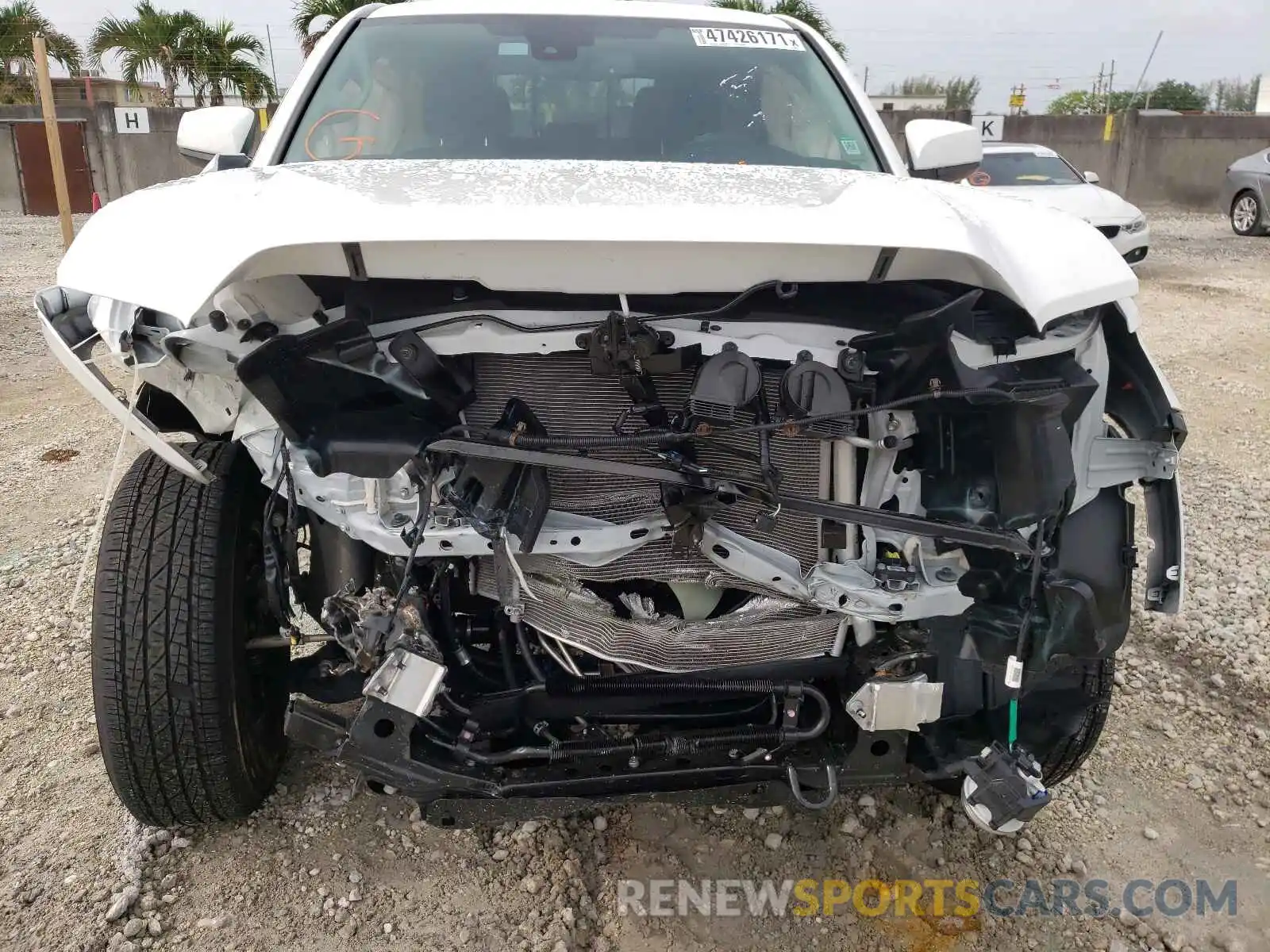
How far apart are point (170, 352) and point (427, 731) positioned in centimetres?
94

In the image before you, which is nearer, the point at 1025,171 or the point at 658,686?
the point at 658,686

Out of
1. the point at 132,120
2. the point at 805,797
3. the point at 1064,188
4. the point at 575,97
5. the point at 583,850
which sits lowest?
the point at 583,850

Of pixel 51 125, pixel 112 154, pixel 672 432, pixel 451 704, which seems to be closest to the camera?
pixel 672 432

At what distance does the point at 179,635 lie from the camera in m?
2.12

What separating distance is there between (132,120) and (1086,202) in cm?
1441

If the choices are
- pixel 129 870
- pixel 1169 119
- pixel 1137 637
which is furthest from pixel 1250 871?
pixel 1169 119

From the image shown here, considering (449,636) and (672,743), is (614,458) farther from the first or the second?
(672,743)

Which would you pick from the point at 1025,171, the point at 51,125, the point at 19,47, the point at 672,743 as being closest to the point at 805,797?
the point at 672,743

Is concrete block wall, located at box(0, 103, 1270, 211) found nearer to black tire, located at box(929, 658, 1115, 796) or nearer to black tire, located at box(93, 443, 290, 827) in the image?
black tire, located at box(929, 658, 1115, 796)

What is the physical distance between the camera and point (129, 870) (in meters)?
2.29

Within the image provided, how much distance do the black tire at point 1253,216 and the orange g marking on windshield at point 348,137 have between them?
15.2 meters

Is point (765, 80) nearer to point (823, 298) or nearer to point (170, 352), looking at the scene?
point (823, 298)

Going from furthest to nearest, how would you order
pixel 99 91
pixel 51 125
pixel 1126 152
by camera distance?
pixel 99 91 < pixel 1126 152 < pixel 51 125

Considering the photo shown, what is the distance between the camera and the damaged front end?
174 centimetres
